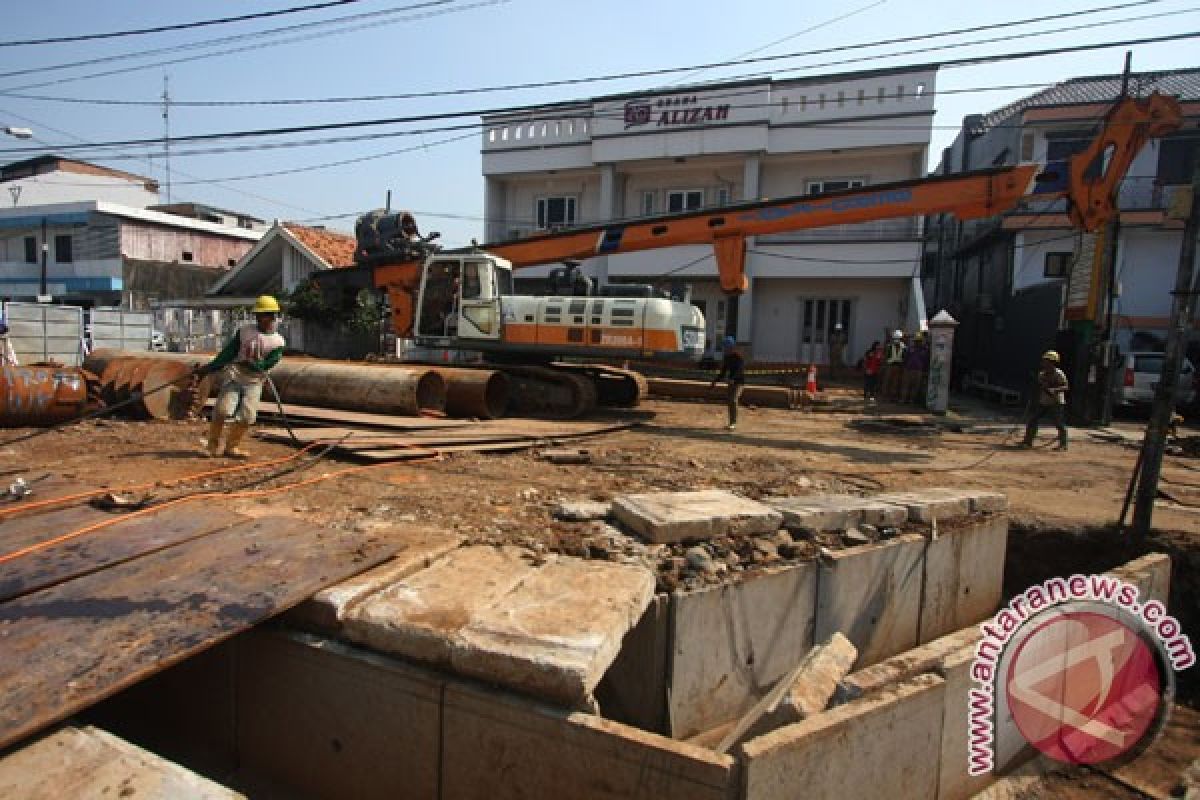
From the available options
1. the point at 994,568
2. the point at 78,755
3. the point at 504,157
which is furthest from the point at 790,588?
the point at 504,157

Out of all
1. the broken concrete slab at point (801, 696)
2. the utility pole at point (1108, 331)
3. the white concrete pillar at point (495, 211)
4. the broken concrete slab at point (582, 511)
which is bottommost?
the broken concrete slab at point (801, 696)

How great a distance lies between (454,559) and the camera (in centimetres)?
412

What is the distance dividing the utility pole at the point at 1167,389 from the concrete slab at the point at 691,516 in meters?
3.49

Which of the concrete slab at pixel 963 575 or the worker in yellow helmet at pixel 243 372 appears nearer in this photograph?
the concrete slab at pixel 963 575

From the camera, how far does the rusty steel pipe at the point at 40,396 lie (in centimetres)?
837

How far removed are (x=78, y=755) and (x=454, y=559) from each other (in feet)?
6.33

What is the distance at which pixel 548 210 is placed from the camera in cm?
2539

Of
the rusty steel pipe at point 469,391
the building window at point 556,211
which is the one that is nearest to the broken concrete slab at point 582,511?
the rusty steel pipe at point 469,391

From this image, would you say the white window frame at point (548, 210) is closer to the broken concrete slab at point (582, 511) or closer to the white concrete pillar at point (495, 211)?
the white concrete pillar at point (495, 211)

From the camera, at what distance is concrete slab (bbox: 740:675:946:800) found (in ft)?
9.50

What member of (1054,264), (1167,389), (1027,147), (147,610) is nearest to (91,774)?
(147,610)

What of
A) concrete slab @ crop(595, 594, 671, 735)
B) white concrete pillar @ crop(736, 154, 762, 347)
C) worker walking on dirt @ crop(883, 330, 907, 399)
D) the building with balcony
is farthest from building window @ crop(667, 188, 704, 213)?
concrete slab @ crop(595, 594, 671, 735)

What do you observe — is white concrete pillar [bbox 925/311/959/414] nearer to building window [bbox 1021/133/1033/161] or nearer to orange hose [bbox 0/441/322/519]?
building window [bbox 1021/133/1033/161]

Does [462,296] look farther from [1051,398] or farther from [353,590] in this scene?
[1051,398]
